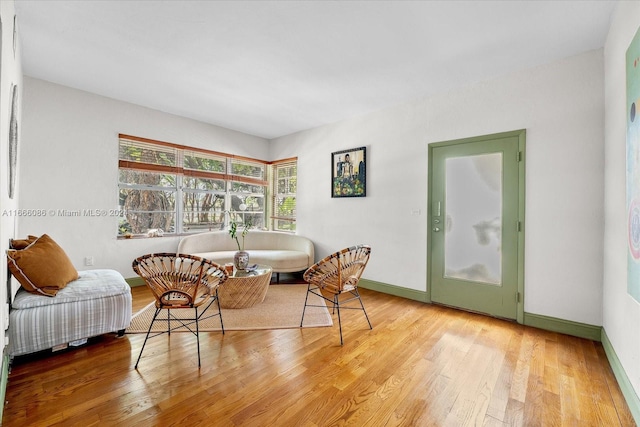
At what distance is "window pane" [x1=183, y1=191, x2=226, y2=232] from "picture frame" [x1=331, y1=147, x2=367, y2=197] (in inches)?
82.9

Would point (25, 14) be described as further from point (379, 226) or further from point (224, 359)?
point (379, 226)

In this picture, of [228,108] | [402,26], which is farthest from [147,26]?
[402,26]

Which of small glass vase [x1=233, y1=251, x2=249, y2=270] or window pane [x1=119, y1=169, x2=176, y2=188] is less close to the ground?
window pane [x1=119, y1=169, x2=176, y2=188]

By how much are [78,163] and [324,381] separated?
4018mm

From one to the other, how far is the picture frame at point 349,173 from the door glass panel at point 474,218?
1220 millimetres

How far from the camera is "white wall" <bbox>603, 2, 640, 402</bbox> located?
173 cm

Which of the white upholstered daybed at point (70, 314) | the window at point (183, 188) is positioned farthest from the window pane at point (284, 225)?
the white upholstered daybed at point (70, 314)

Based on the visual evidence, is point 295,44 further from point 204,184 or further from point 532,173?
point 204,184

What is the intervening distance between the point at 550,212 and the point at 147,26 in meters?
4.00

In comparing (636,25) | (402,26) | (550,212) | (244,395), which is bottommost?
(244,395)

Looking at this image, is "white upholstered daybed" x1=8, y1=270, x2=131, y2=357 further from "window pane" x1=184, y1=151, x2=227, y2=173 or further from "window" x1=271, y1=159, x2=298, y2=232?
"window" x1=271, y1=159, x2=298, y2=232

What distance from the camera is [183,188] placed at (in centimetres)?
468

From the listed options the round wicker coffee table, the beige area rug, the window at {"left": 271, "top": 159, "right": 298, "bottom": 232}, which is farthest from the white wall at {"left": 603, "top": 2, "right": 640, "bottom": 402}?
the window at {"left": 271, "top": 159, "right": 298, "bottom": 232}

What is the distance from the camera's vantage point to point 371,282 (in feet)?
13.6
